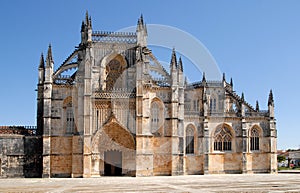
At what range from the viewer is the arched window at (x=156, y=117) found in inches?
1763

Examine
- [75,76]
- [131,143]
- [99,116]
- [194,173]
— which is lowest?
[194,173]

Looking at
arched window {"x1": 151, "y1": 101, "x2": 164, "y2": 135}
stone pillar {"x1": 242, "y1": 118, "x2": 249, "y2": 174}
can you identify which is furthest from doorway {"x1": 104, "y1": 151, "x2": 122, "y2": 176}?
stone pillar {"x1": 242, "y1": 118, "x2": 249, "y2": 174}

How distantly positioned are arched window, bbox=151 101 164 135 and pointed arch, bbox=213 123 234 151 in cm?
885

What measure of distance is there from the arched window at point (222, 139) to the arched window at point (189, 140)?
3057mm

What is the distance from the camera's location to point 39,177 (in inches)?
1647

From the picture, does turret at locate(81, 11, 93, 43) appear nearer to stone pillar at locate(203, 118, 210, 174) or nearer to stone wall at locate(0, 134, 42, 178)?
stone wall at locate(0, 134, 42, 178)

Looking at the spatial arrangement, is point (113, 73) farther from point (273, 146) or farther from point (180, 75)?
point (273, 146)

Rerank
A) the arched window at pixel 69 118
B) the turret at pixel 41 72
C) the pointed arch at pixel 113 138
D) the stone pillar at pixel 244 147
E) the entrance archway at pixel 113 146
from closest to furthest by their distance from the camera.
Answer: the entrance archway at pixel 113 146, the pointed arch at pixel 113 138, the arched window at pixel 69 118, the turret at pixel 41 72, the stone pillar at pixel 244 147

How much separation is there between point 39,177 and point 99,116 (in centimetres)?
855

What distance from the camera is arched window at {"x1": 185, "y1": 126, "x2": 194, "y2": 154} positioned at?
49.1 meters

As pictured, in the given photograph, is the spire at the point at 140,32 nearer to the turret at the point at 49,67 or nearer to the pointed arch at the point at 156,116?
the pointed arch at the point at 156,116

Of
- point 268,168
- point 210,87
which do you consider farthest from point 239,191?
point 210,87

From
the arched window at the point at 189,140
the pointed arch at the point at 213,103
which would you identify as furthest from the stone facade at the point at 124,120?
the pointed arch at the point at 213,103

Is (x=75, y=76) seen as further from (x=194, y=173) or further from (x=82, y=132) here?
(x=194, y=173)
